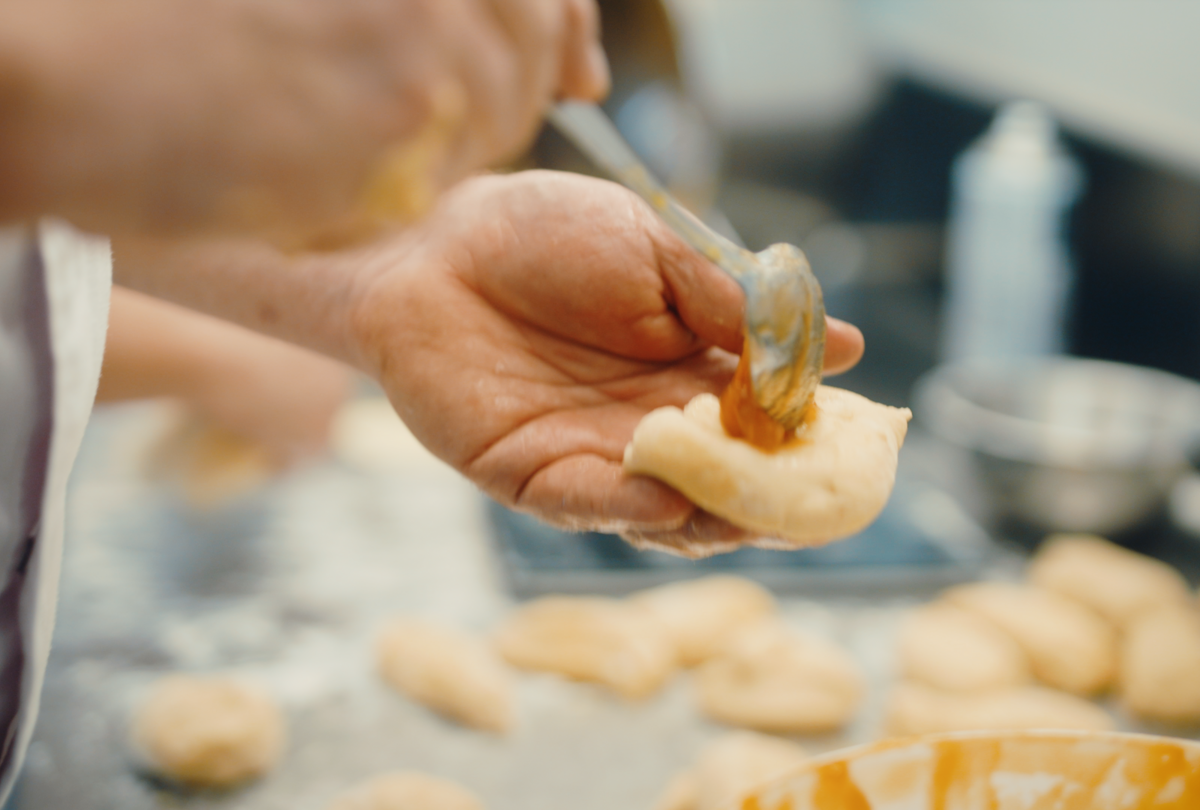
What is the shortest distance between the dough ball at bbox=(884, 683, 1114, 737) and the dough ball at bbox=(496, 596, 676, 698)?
27 centimetres

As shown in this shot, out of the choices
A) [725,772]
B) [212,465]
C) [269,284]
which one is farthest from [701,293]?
[212,465]

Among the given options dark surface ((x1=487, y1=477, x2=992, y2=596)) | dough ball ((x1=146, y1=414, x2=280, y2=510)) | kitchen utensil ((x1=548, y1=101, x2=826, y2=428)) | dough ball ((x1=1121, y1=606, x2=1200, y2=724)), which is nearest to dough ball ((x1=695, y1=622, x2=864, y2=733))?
dark surface ((x1=487, y1=477, x2=992, y2=596))

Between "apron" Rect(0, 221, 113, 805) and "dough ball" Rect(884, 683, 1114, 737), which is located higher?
"dough ball" Rect(884, 683, 1114, 737)

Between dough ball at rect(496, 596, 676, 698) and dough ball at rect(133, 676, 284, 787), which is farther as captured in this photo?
dough ball at rect(496, 596, 676, 698)

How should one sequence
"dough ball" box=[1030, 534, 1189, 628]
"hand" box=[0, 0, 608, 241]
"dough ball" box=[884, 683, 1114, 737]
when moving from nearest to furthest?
"hand" box=[0, 0, 608, 241] → "dough ball" box=[884, 683, 1114, 737] → "dough ball" box=[1030, 534, 1189, 628]

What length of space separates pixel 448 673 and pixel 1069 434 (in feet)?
3.40

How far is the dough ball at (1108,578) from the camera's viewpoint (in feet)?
4.09

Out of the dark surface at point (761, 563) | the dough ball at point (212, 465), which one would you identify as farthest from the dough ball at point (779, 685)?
the dough ball at point (212, 465)

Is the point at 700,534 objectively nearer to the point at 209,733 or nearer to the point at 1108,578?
the point at 209,733

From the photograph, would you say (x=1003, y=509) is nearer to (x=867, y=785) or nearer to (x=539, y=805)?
(x=539, y=805)

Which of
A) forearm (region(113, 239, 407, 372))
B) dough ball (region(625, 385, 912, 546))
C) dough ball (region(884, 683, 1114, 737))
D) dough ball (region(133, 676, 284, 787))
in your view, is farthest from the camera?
dough ball (region(884, 683, 1114, 737))

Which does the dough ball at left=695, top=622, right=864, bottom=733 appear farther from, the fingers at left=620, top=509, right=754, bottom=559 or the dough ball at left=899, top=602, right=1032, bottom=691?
the fingers at left=620, top=509, right=754, bottom=559

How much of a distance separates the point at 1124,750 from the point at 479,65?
541mm

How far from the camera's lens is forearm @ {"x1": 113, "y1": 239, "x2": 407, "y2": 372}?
0.80m
